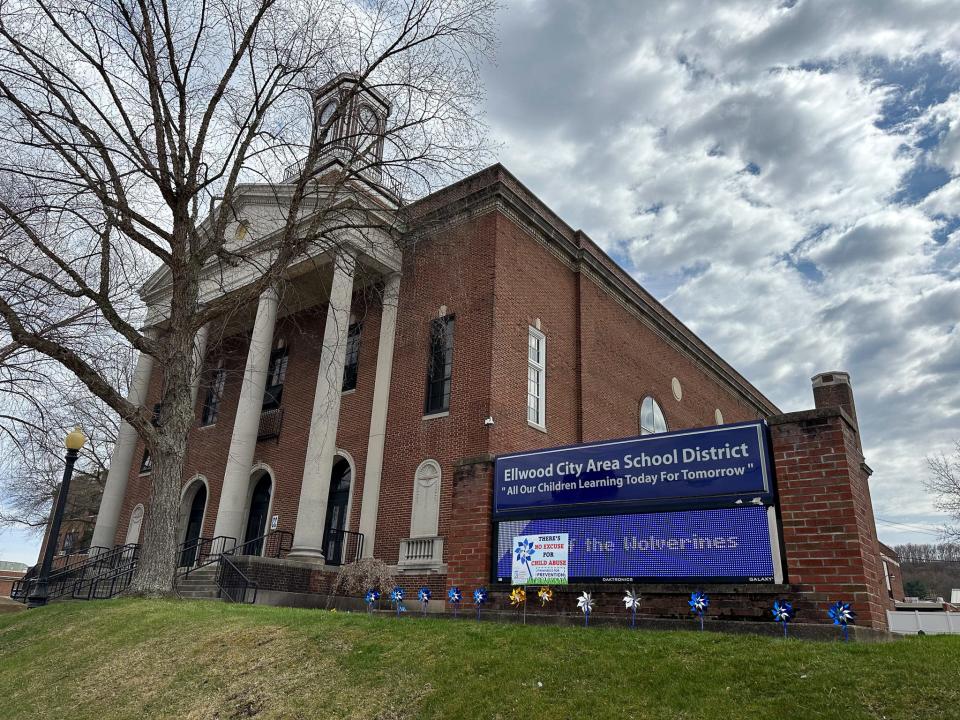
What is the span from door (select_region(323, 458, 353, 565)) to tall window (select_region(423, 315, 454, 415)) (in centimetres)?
313

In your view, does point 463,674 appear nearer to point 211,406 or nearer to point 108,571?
point 108,571

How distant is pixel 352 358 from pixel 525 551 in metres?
13.7

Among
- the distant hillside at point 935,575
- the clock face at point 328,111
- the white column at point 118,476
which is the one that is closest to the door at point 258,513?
the white column at point 118,476

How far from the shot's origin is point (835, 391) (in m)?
40.2

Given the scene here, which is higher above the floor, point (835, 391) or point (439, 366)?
point (835, 391)

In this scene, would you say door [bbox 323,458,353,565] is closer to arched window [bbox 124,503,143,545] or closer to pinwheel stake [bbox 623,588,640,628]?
arched window [bbox 124,503,143,545]

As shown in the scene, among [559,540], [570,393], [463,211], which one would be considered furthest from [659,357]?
[559,540]

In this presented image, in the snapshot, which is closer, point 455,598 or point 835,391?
point 455,598

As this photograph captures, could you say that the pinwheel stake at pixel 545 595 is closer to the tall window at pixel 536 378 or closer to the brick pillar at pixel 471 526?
the brick pillar at pixel 471 526

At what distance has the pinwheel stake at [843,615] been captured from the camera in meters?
5.87

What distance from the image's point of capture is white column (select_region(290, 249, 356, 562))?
16.4 m

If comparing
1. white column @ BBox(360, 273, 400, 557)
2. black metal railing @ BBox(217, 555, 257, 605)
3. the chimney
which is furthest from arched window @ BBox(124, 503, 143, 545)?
the chimney

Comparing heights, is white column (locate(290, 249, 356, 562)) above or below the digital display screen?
above

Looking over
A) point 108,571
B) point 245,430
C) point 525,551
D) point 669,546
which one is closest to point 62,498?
point 245,430
